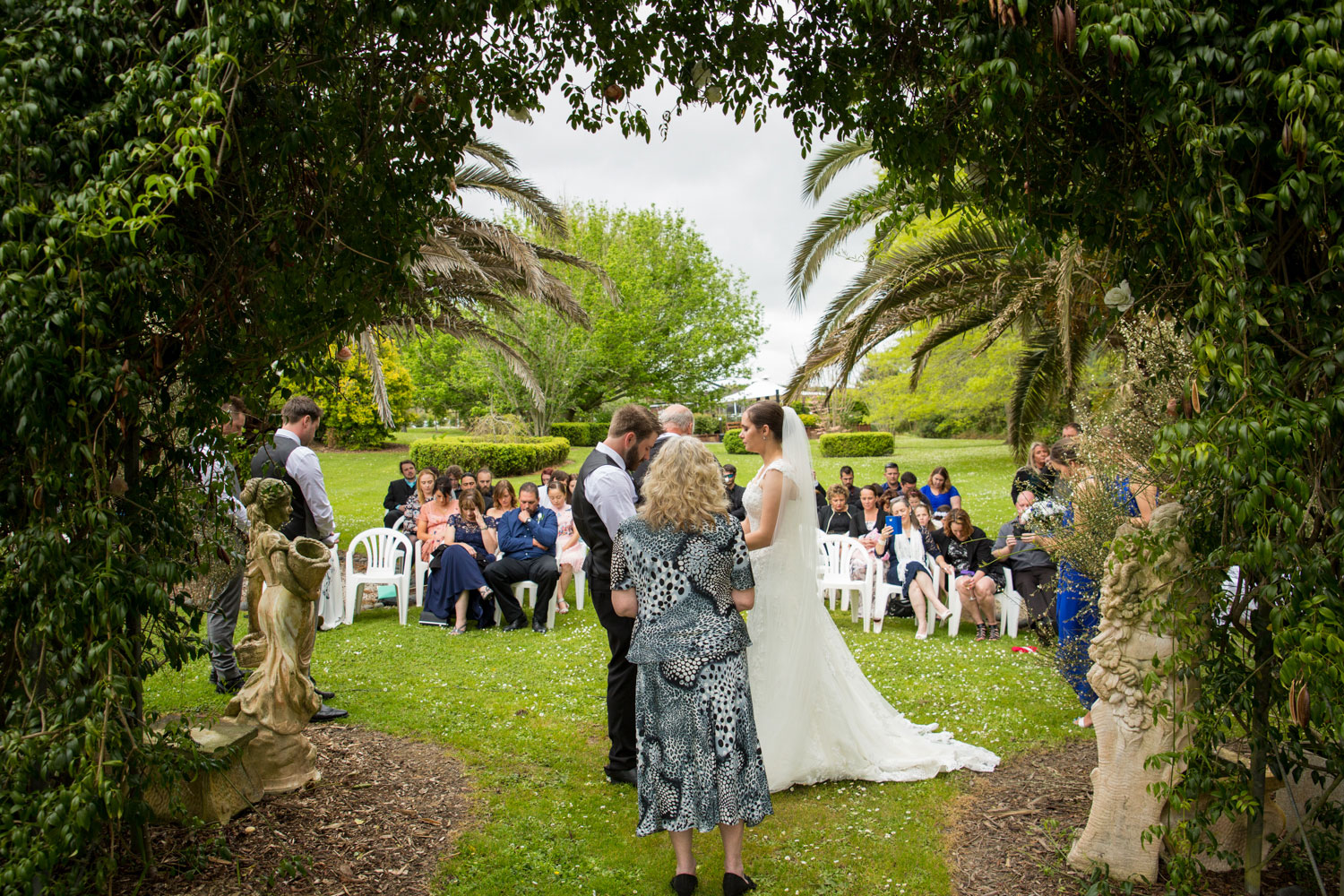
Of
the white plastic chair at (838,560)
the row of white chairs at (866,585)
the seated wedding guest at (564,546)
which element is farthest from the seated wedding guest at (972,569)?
the seated wedding guest at (564,546)

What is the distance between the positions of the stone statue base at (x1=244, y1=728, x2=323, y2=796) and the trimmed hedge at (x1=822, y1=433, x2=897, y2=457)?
2630 centimetres

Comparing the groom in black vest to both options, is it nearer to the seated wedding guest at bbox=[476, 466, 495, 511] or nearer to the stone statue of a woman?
the stone statue of a woman

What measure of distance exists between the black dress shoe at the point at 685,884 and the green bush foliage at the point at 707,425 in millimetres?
31989

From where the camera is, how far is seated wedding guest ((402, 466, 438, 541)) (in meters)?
9.91

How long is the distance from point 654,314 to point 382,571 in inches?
1081

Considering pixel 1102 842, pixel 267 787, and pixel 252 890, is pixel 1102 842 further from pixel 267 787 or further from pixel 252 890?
pixel 267 787

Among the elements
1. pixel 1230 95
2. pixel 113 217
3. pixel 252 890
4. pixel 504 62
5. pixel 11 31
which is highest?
pixel 504 62

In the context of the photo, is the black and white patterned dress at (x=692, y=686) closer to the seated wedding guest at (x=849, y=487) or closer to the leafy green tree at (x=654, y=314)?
the seated wedding guest at (x=849, y=487)

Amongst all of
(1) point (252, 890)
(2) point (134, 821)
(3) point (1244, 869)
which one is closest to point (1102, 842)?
(3) point (1244, 869)

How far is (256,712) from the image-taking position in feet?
14.4

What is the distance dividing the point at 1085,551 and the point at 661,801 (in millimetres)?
3112

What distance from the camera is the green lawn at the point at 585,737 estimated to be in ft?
12.8

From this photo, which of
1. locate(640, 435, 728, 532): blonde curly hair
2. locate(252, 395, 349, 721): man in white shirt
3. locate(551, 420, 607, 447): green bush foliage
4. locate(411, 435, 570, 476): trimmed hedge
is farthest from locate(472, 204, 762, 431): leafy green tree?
locate(640, 435, 728, 532): blonde curly hair

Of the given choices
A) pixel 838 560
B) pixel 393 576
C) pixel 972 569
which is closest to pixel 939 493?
pixel 972 569
